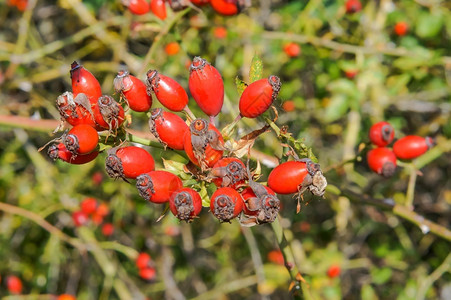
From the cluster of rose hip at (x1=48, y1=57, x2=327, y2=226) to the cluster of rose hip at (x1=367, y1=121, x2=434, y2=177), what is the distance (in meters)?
0.68

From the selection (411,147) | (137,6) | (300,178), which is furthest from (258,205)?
(137,6)

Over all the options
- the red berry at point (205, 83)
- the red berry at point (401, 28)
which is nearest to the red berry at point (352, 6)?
the red berry at point (401, 28)

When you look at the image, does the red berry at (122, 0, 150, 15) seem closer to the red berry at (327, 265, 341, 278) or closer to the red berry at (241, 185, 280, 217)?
the red berry at (241, 185, 280, 217)

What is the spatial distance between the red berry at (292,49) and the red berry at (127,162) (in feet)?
6.72

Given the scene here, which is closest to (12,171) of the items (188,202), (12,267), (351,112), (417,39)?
(12,267)

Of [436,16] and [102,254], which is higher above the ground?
[436,16]

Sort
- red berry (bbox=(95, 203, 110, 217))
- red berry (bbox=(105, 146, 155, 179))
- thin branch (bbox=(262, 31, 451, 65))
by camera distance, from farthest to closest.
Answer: red berry (bbox=(95, 203, 110, 217))
thin branch (bbox=(262, 31, 451, 65))
red berry (bbox=(105, 146, 155, 179))

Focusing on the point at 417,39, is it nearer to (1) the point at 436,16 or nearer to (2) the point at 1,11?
(1) the point at 436,16

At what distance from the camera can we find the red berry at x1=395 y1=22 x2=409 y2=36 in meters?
3.12

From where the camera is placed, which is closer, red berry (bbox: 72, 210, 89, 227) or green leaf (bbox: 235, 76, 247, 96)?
green leaf (bbox: 235, 76, 247, 96)

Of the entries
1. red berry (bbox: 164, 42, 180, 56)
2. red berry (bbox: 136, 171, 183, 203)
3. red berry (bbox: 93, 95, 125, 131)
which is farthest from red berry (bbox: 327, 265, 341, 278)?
red berry (bbox: 93, 95, 125, 131)

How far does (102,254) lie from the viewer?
305 centimetres

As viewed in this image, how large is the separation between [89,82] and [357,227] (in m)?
2.66

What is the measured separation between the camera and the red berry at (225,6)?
1.84m
